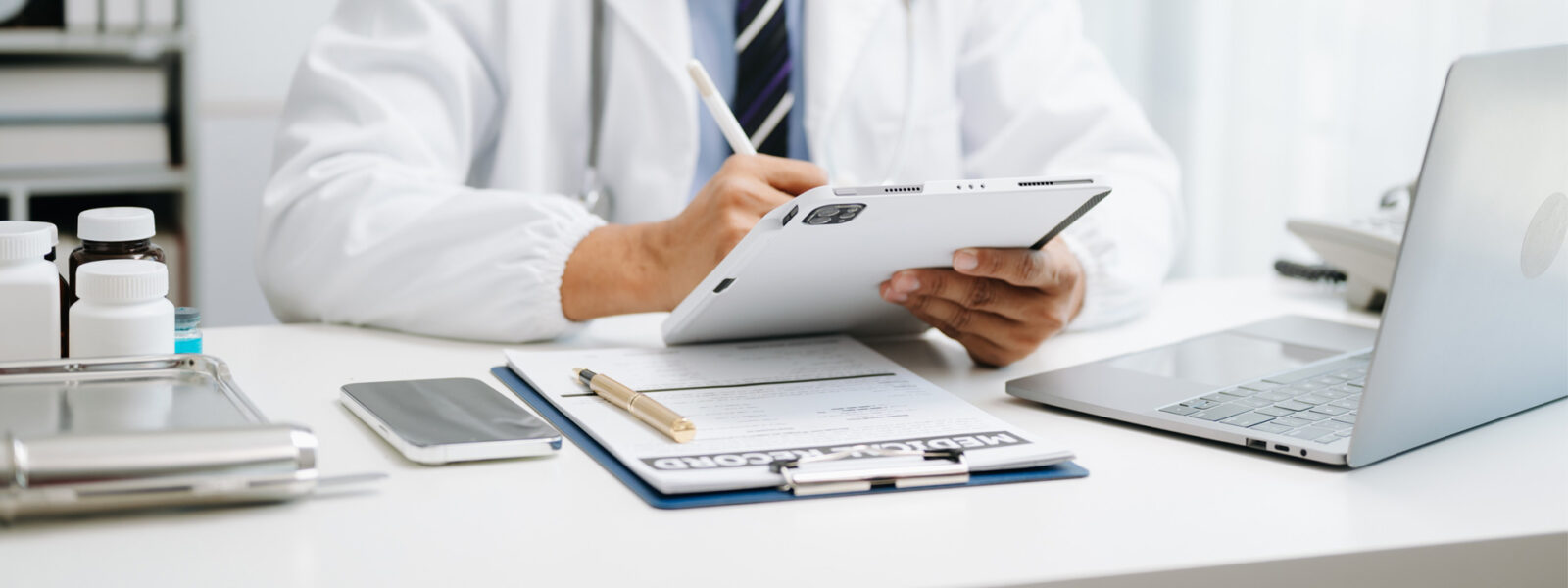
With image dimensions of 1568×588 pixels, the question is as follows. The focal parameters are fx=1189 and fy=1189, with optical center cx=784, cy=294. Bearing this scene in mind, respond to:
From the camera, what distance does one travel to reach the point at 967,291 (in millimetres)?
793

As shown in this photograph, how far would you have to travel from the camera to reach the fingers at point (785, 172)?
823mm

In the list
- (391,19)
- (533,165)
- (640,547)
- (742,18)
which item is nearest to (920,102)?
(742,18)

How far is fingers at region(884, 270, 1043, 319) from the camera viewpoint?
2.54ft

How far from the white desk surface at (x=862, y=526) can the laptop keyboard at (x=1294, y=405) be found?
0.03m

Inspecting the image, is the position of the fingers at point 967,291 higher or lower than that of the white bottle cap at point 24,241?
Answer: lower

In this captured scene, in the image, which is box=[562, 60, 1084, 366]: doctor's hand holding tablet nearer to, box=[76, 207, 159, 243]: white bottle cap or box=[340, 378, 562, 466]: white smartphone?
box=[340, 378, 562, 466]: white smartphone

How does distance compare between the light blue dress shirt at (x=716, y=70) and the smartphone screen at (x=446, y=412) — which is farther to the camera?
the light blue dress shirt at (x=716, y=70)

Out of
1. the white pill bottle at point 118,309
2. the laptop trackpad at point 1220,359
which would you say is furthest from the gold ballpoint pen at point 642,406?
the laptop trackpad at point 1220,359

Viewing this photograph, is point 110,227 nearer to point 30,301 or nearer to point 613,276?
point 30,301

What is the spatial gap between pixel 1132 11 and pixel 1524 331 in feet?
5.42

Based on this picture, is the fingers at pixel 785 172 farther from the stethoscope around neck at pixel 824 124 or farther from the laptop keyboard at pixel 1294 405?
the stethoscope around neck at pixel 824 124

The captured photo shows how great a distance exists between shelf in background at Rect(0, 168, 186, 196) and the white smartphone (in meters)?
1.40

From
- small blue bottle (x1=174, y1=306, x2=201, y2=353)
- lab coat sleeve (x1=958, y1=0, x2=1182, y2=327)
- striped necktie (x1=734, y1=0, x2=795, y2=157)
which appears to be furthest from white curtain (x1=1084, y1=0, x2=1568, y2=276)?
small blue bottle (x1=174, y1=306, x2=201, y2=353)

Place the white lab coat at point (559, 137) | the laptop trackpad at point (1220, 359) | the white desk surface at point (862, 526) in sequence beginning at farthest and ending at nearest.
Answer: the white lab coat at point (559, 137) → the laptop trackpad at point (1220, 359) → the white desk surface at point (862, 526)
